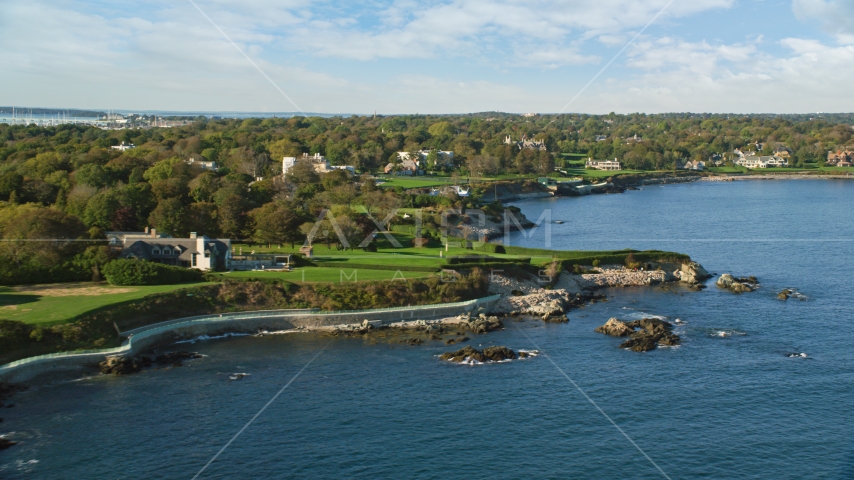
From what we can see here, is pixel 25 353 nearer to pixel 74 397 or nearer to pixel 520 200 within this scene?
pixel 74 397

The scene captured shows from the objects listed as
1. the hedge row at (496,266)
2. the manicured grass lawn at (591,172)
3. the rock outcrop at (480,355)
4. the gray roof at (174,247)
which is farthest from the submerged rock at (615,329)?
the manicured grass lawn at (591,172)

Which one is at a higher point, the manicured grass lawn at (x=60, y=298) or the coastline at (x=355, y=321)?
the manicured grass lawn at (x=60, y=298)

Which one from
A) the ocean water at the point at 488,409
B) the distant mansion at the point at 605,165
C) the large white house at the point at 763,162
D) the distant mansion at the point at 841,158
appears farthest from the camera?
the distant mansion at the point at 841,158

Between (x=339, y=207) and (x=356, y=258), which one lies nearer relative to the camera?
(x=356, y=258)

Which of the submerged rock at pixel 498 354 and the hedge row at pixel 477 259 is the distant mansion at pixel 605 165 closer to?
the hedge row at pixel 477 259

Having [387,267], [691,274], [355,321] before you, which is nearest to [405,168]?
[691,274]

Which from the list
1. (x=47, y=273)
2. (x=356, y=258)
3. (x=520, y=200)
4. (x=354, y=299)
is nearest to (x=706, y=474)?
(x=354, y=299)

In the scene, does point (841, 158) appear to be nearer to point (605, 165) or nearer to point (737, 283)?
point (605, 165)
